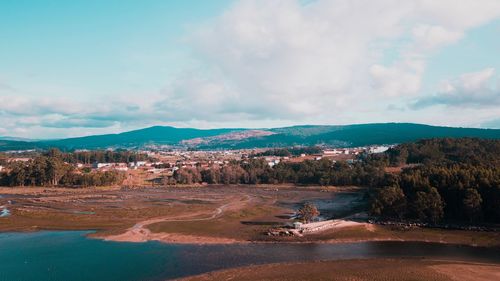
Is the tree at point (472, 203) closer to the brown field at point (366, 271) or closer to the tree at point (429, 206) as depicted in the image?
the tree at point (429, 206)

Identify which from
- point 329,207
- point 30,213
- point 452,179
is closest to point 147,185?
point 30,213

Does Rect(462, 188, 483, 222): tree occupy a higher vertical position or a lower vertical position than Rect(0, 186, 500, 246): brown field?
higher

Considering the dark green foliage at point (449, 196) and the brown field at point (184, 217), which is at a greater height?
the dark green foliage at point (449, 196)

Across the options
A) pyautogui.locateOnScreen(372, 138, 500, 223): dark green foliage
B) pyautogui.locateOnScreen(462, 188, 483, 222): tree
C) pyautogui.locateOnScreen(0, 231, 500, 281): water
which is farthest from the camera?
pyautogui.locateOnScreen(372, 138, 500, 223): dark green foliage

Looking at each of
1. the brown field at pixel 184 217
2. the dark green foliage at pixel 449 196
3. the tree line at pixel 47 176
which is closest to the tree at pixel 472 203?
the dark green foliage at pixel 449 196

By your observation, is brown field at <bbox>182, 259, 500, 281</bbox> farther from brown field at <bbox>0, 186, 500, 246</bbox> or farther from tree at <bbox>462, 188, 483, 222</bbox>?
tree at <bbox>462, 188, 483, 222</bbox>

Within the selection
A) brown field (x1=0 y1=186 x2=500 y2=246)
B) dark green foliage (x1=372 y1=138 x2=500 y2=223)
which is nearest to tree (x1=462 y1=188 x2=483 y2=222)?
dark green foliage (x1=372 y1=138 x2=500 y2=223)

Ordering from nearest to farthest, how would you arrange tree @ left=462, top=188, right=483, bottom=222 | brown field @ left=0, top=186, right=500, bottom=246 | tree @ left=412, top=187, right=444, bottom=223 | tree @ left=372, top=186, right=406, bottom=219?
brown field @ left=0, top=186, right=500, bottom=246, tree @ left=462, top=188, right=483, bottom=222, tree @ left=412, top=187, right=444, bottom=223, tree @ left=372, top=186, right=406, bottom=219
